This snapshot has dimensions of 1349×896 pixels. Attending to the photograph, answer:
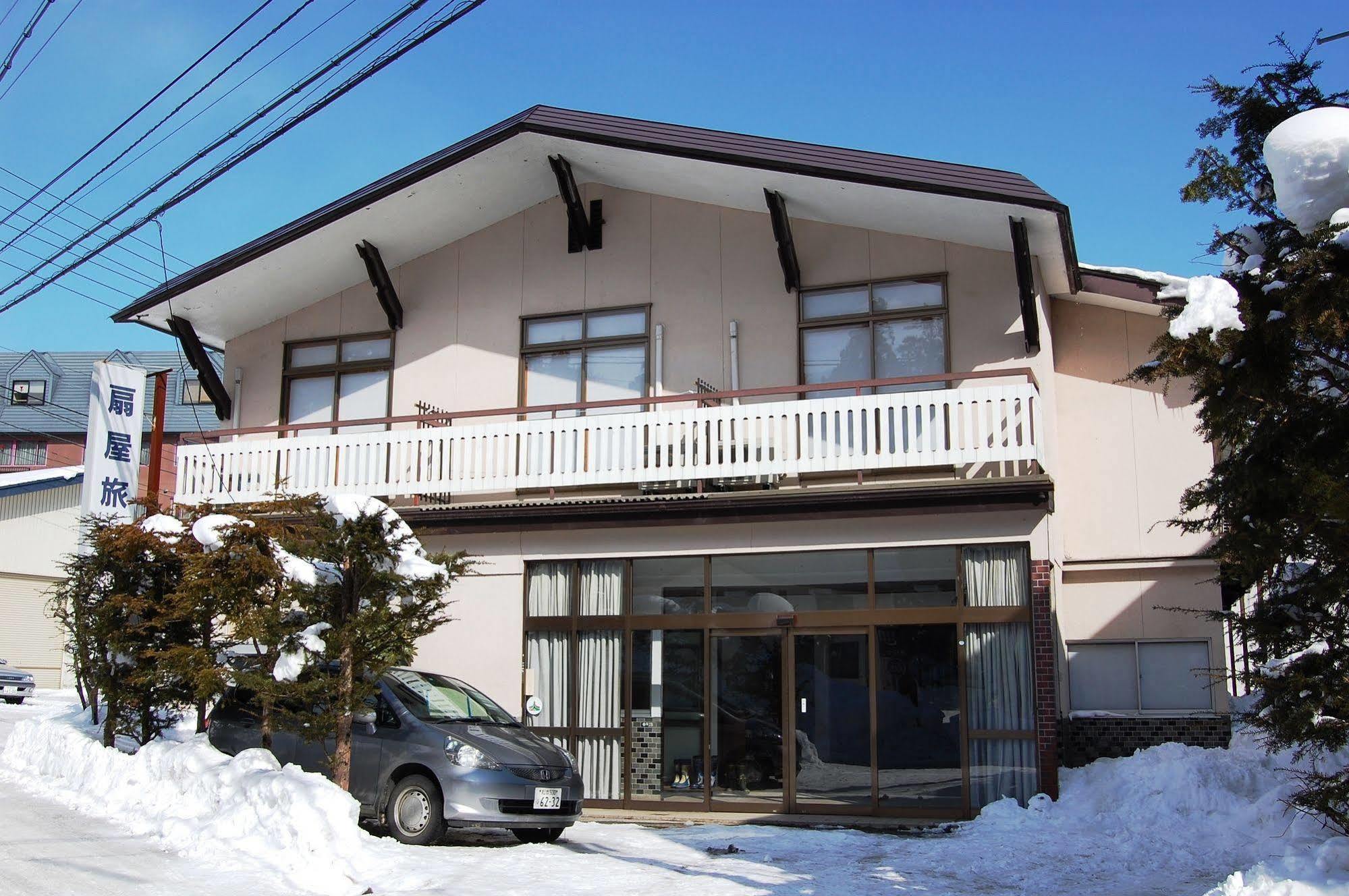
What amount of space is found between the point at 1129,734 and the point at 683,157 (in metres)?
8.65

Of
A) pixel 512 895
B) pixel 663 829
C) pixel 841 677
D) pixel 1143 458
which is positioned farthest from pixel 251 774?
pixel 1143 458

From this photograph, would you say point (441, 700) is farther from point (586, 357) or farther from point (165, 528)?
point (586, 357)

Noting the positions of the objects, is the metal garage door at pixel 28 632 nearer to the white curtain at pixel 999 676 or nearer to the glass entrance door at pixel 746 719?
the glass entrance door at pixel 746 719

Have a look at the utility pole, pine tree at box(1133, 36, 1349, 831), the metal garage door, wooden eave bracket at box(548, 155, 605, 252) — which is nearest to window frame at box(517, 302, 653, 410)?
wooden eave bracket at box(548, 155, 605, 252)

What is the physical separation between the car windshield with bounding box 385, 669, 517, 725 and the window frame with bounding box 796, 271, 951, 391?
17.7 ft

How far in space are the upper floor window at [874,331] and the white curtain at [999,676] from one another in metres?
3.15

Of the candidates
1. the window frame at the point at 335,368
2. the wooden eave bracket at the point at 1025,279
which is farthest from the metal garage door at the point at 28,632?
the wooden eave bracket at the point at 1025,279

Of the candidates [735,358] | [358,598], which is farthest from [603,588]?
[358,598]

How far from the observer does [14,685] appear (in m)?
25.7

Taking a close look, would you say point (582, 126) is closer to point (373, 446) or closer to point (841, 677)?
point (373, 446)

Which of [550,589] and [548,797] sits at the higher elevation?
[550,589]

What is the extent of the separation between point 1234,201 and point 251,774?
8326 millimetres

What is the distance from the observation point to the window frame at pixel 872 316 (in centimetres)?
1488

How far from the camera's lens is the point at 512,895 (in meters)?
8.49
